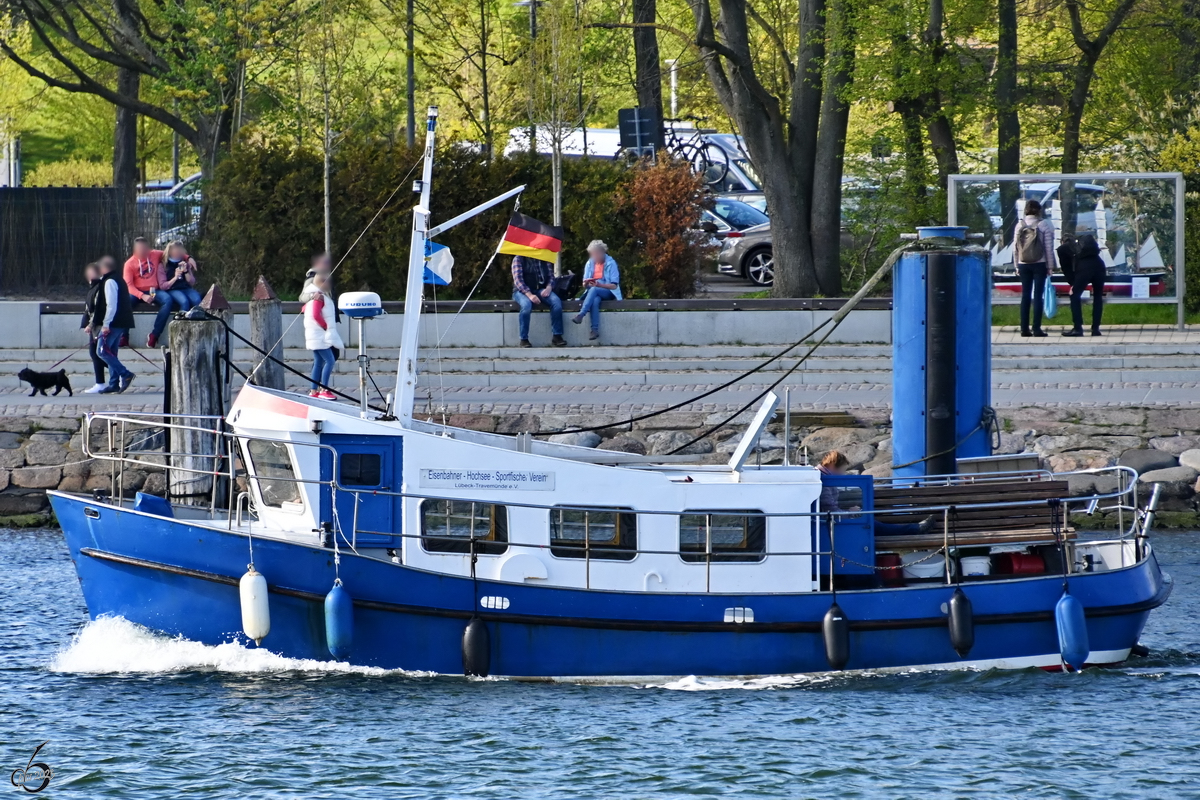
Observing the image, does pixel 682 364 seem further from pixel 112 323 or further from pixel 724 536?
pixel 724 536

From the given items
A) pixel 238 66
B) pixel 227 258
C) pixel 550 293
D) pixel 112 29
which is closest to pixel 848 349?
pixel 550 293

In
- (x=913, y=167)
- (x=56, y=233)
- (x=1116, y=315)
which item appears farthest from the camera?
(x=56, y=233)

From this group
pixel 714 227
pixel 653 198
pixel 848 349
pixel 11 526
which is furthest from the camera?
pixel 714 227

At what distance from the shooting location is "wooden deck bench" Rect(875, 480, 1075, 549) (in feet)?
43.2

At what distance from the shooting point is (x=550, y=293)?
2302 centimetres

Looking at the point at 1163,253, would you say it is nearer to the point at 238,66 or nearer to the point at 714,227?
the point at 714,227

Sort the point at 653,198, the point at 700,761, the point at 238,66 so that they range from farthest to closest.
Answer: the point at 238,66, the point at 653,198, the point at 700,761

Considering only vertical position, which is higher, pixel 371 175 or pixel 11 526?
pixel 371 175

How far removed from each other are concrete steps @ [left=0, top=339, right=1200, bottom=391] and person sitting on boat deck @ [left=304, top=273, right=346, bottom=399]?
2551 mm

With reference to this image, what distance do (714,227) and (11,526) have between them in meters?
13.5

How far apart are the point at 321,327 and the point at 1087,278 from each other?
1099 centimetres

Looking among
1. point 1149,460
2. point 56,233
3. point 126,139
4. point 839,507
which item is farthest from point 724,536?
point 126,139

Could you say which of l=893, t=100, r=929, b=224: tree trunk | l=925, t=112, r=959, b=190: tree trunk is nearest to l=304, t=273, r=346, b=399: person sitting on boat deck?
l=893, t=100, r=929, b=224: tree trunk

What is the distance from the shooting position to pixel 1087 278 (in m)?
22.8
